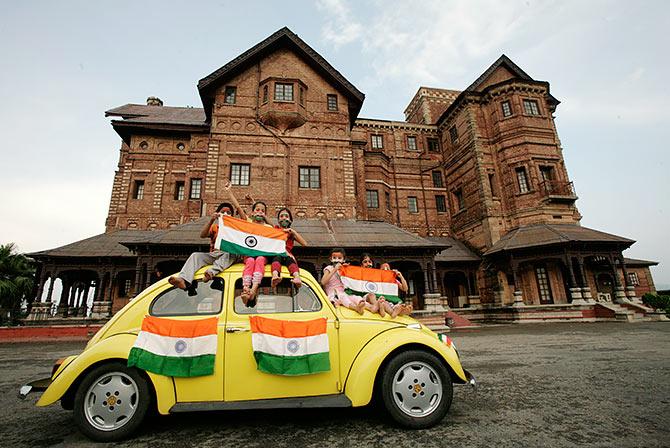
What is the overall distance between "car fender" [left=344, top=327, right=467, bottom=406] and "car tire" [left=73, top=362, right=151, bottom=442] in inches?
78.7

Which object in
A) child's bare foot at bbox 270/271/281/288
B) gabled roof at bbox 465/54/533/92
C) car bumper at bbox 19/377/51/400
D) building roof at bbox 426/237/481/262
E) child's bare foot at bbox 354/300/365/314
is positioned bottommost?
car bumper at bbox 19/377/51/400

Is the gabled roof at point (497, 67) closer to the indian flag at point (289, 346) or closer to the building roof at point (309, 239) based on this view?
the building roof at point (309, 239)

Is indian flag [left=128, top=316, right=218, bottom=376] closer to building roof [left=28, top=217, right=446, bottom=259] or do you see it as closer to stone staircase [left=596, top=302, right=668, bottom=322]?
building roof [left=28, top=217, right=446, bottom=259]

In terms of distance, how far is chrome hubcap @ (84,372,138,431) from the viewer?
289 cm

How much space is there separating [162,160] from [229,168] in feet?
24.6

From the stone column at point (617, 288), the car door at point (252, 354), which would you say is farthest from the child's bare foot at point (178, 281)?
the stone column at point (617, 288)

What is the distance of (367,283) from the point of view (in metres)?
4.28

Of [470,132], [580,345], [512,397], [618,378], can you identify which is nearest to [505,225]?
[470,132]

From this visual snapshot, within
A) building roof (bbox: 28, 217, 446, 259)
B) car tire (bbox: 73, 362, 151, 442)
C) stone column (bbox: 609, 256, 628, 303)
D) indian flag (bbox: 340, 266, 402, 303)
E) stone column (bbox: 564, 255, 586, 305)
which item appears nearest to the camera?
car tire (bbox: 73, 362, 151, 442)

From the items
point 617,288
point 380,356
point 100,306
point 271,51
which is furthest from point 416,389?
point 271,51

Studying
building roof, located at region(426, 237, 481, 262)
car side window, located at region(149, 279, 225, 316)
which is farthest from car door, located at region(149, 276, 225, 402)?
building roof, located at region(426, 237, 481, 262)

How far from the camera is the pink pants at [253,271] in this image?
3326mm

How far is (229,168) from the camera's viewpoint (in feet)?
62.0

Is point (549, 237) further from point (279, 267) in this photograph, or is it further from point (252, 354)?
point (252, 354)
